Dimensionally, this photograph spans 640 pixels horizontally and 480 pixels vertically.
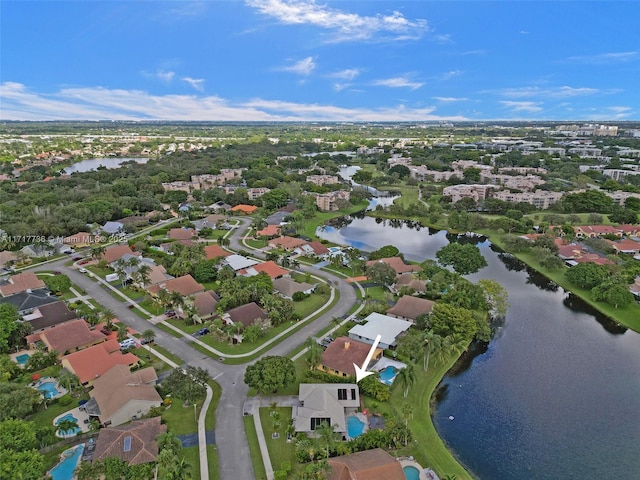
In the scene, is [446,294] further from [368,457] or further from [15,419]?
[15,419]

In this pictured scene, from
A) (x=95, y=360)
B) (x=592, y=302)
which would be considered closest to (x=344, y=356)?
(x=95, y=360)

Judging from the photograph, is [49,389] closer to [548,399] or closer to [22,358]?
[22,358]

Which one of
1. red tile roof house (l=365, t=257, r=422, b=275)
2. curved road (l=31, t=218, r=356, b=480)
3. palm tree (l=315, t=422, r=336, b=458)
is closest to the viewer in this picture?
palm tree (l=315, t=422, r=336, b=458)

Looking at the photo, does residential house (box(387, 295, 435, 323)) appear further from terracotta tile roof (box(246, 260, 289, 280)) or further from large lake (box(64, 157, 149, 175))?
large lake (box(64, 157, 149, 175))

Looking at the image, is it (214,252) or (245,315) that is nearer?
(245,315)

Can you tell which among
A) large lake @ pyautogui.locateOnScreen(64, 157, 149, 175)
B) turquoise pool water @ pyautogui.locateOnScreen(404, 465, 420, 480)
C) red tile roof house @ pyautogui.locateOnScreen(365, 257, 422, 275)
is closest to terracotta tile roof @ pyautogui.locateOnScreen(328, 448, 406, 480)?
turquoise pool water @ pyautogui.locateOnScreen(404, 465, 420, 480)

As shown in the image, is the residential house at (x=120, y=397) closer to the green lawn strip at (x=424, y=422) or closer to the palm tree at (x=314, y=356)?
the palm tree at (x=314, y=356)
